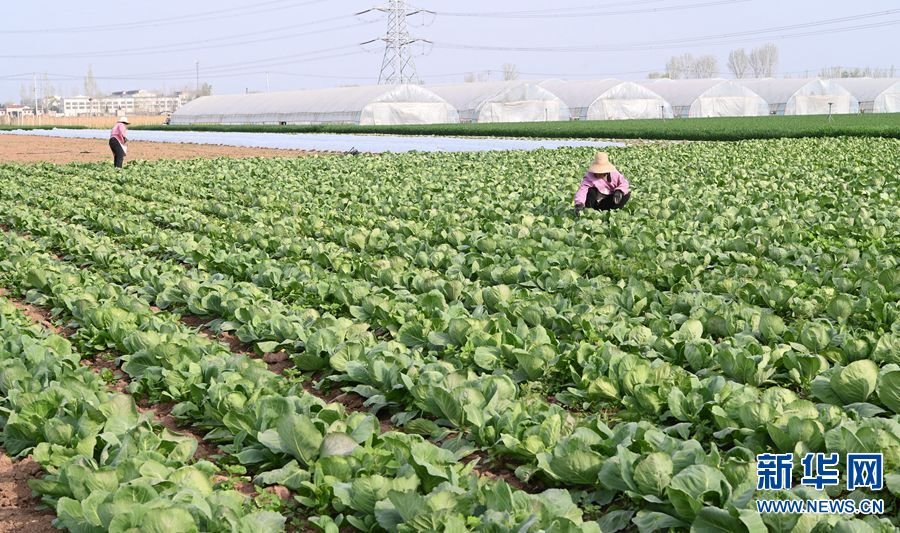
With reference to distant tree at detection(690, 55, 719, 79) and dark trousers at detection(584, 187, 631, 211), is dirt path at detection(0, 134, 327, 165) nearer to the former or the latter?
dark trousers at detection(584, 187, 631, 211)

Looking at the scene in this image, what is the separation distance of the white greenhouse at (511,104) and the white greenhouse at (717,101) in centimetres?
804

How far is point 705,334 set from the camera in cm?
610

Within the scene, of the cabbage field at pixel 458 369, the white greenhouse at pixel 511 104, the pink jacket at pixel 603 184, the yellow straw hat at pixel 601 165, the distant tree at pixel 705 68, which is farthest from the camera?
the distant tree at pixel 705 68

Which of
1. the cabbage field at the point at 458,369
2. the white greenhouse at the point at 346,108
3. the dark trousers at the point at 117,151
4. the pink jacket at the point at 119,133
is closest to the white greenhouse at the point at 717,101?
the white greenhouse at the point at 346,108

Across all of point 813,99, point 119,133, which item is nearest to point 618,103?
point 813,99

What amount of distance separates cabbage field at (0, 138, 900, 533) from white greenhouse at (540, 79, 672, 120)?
51.1 meters

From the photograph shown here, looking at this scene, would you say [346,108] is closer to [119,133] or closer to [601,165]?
[119,133]

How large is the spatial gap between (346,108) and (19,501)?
55485mm

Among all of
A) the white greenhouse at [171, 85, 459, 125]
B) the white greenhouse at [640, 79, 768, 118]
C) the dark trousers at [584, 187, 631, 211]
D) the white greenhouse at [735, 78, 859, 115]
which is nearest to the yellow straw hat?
the dark trousers at [584, 187, 631, 211]

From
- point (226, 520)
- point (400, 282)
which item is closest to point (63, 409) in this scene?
point (226, 520)

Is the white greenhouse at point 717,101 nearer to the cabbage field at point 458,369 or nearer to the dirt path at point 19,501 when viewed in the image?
the cabbage field at point 458,369

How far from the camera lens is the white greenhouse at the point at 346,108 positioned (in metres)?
57.1

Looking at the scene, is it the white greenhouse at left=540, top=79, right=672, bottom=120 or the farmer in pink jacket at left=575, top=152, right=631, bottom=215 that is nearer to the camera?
the farmer in pink jacket at left=575, top=152, right=631, bottom=215

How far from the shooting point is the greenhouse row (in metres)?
58.7
